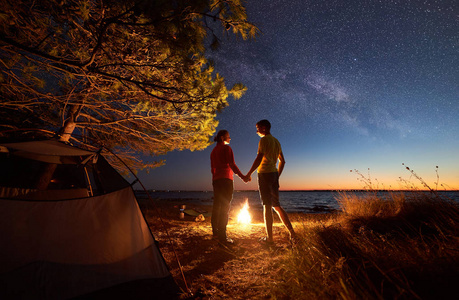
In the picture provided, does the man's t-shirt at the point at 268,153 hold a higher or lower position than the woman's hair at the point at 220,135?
lower

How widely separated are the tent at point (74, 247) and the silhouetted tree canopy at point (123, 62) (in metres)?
1.46

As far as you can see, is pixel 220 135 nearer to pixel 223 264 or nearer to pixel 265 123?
pixel 265 123

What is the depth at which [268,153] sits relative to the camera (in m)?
3.43

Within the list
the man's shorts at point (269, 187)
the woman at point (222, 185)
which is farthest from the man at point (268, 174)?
the woman at point (222, 185)

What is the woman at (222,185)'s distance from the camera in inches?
139

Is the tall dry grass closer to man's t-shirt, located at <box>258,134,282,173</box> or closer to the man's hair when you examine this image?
man's t-shirt, located at <box>258,134,282,173</box>

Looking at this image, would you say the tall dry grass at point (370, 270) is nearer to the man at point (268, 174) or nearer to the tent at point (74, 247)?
the man at point (268, 174)

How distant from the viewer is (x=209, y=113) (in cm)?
481

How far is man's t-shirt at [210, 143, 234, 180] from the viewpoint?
3.59 meters

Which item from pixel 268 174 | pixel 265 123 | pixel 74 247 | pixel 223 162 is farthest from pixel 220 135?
pixel 74 247

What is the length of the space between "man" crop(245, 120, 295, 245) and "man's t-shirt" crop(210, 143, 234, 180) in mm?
405

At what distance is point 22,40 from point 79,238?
302 centimetres

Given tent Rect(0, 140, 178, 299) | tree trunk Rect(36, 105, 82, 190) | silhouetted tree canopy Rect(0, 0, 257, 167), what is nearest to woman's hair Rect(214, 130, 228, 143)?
silhouetted tree canopy Rect(0, 0, 257, 167)

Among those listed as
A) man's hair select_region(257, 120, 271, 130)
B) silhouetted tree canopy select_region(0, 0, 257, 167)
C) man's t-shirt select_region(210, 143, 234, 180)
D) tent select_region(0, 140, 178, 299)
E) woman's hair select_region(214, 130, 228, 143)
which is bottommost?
tent select_region(0, 140, 178, 299)
